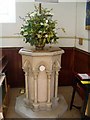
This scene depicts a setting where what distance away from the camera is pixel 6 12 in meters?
3.44

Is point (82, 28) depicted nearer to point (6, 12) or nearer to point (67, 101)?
point (67, 101)

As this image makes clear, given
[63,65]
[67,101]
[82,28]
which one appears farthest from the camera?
[63,65]

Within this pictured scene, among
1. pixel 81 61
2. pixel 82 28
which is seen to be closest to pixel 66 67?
pixel 81 61

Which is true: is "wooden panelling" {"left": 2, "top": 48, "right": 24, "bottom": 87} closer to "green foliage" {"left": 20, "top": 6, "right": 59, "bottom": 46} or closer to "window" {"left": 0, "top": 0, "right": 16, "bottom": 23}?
"window" {"left": 0, "top": 0, "right": 16, "bottom": 23}

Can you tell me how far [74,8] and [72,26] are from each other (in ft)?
1.08

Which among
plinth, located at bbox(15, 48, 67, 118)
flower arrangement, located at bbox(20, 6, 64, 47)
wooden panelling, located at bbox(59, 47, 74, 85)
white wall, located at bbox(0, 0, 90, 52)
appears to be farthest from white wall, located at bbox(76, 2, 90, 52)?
flower arrangement, located at bbox(20, 6, 64, 47)

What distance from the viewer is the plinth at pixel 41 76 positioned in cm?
255

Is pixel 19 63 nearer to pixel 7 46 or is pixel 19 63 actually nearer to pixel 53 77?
pixel 7 46

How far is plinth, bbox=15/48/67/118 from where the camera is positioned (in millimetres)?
2555

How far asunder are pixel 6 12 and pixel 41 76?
59.1 inches

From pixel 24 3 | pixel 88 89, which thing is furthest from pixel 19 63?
pixel 88 89

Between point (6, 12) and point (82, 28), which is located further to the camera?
point (6, 12)

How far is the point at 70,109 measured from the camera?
276 centimetres

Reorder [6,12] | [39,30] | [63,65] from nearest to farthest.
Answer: [39,30] < [6,12] < [63,65]
